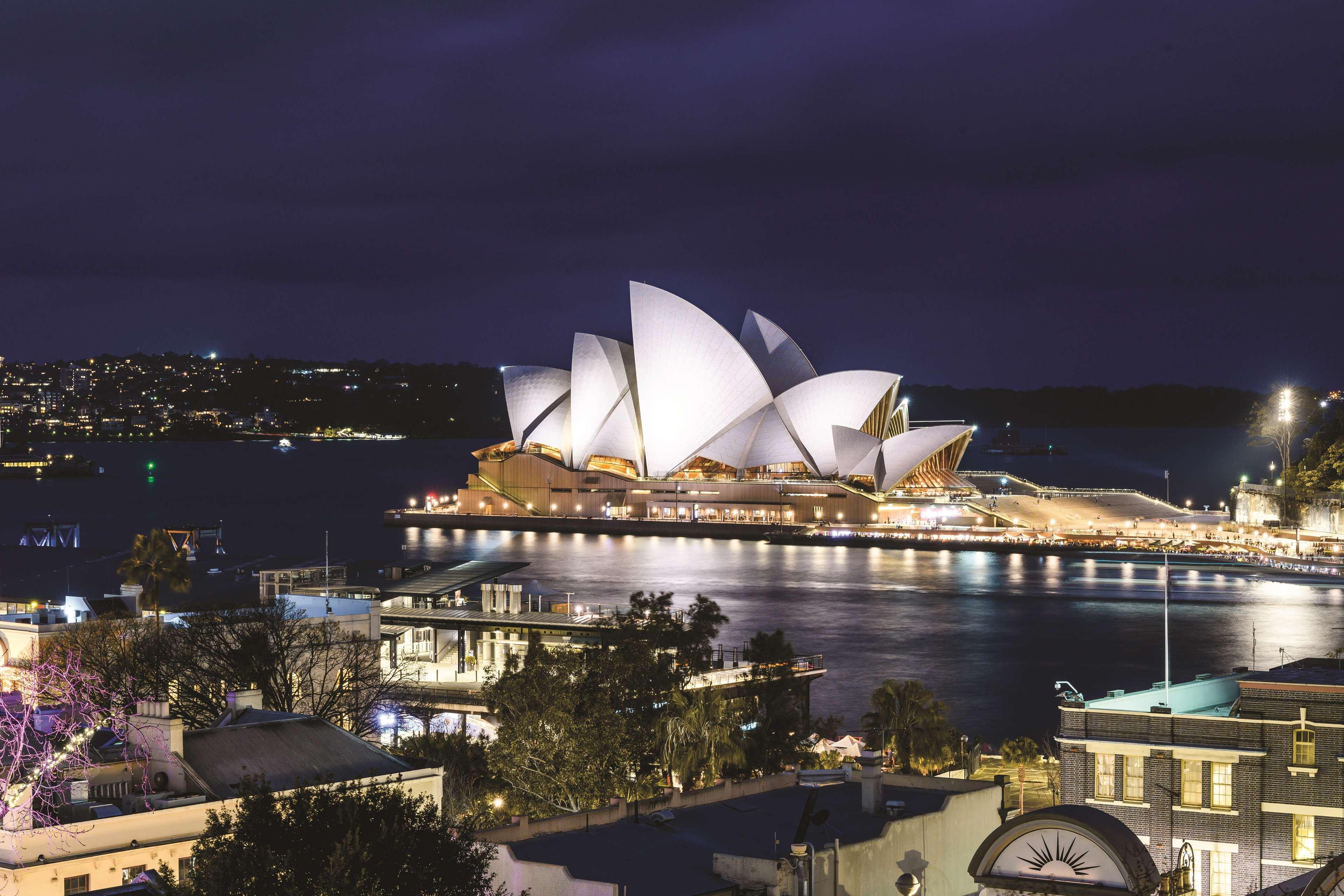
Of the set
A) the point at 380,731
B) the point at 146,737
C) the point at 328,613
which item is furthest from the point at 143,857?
the point at 328,613

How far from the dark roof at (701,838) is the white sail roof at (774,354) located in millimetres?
56981

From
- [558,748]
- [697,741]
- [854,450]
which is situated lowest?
[697,741]

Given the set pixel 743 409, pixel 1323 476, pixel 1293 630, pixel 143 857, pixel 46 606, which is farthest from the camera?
pixel 743 409

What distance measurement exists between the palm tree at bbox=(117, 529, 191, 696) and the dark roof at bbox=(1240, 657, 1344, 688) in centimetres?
1777

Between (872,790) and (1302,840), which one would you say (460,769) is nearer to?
(872,790)

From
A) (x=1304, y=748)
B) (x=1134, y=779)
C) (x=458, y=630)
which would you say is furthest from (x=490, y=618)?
(x=1304, y=748)

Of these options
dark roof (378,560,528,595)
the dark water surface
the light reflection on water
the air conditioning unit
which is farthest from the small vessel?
the air conditioning unit

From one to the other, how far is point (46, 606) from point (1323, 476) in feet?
158

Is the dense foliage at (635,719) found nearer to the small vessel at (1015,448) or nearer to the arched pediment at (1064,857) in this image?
the arched pediment at (1064,857)

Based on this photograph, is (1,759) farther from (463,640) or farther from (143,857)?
(463,640)

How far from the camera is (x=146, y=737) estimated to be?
1186cm

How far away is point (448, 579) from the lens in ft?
101

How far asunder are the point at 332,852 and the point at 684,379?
57.6 meters

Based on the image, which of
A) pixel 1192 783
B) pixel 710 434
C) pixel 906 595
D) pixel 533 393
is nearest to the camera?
pixel 1192 783
